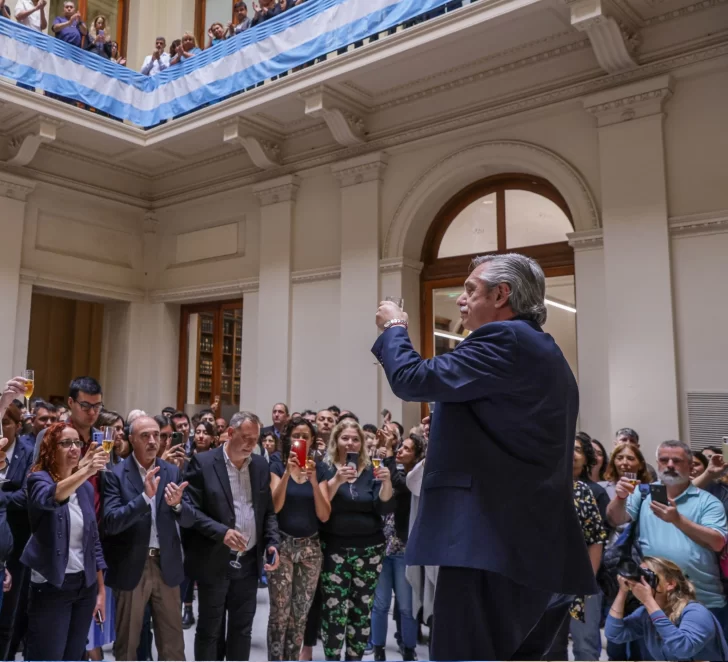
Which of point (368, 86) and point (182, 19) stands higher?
point (182, 19)

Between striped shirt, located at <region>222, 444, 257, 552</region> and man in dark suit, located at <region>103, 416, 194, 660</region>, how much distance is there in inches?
13.2

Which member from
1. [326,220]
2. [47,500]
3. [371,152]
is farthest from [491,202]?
[47,500]

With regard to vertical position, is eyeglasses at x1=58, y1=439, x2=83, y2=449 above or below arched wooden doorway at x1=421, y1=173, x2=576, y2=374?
below

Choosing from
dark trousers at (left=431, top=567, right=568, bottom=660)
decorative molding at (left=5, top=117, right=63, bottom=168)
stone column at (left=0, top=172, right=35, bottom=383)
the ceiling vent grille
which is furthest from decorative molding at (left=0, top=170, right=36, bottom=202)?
dark trousers at (left=431, top=567, right=568, bottom=660)

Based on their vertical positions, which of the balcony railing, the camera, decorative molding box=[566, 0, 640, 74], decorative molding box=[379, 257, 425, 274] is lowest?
A: the camera

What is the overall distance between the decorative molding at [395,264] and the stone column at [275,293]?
1.63m

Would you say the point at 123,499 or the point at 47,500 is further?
the point at 123,499

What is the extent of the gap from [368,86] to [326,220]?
6.42ft

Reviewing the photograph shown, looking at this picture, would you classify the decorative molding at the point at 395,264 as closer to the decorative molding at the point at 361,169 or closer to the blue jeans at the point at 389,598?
the decorative molding at the point at 361,169

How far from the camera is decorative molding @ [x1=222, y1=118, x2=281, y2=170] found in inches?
394

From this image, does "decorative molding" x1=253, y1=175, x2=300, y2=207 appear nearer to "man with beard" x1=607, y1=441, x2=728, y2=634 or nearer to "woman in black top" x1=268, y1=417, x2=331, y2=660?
"woman in black top" x1=268, y1=417, x2=331, y2=660

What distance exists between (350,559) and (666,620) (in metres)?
2.00

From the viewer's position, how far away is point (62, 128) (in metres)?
10.5

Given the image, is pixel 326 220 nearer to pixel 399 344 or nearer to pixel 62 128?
pixel 62 128
